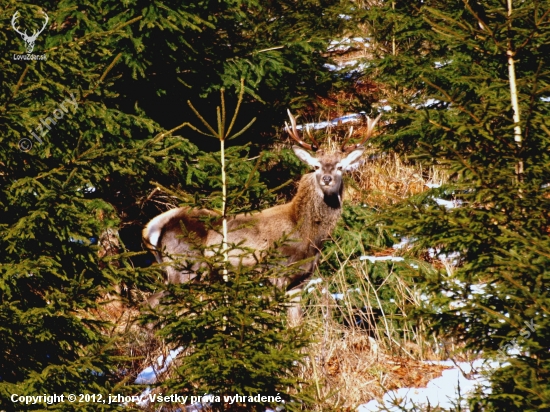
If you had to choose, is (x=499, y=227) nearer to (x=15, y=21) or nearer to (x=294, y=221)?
(x=15, y=21)

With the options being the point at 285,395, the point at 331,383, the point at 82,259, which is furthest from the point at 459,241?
the point at 82,259

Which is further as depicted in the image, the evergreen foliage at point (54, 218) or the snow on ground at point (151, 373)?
the snow on ground at point (151, 373)

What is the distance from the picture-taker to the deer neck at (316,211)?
9.12 m

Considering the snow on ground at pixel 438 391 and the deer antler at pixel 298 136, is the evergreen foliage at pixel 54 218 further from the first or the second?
the deer antler at pixel 298 136

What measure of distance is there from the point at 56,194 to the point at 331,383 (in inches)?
94.2

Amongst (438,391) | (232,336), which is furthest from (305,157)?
(232,336)

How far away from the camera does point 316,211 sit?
9164 mm

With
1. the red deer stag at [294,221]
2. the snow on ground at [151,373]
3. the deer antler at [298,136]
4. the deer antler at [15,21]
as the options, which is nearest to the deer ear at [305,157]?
the red deer stag at [294,221]

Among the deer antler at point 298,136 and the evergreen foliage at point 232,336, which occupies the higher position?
the deer antler at point 298,136

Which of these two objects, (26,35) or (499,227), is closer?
(499,227)

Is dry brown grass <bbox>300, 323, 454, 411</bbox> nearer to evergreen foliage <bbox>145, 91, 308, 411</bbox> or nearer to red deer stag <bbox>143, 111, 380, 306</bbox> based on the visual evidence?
A: evergreen foliage <bbox>145, 91, 308, 411</bbox>

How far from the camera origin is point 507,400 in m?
3.92

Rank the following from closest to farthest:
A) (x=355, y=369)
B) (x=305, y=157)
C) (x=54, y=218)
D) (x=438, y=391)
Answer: (x=54, y=218), (x=438, y=391), (x=355, y=369), (x=305, y=157)

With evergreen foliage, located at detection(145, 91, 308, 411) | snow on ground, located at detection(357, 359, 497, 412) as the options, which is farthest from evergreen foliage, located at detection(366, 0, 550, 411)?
snow on ground, located at detection(357, 359, 497, 412)
